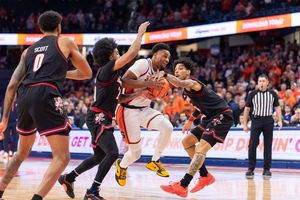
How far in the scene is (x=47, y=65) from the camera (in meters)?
6.16

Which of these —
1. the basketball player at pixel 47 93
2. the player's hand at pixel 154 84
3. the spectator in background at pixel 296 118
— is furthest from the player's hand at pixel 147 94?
the spectator in background at pixel 296 118

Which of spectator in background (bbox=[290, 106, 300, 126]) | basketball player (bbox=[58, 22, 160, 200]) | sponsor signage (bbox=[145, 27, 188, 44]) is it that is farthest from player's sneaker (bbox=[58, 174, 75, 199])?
sponsor signage (bbox=[145, 27, 188, 44])

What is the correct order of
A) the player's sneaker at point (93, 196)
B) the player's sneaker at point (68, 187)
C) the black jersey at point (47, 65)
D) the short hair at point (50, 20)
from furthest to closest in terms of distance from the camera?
1. the player's sneaker at point (68, 187)
2. the player's sneaker at point (93, 196)
3. the short hair at point (50, 20)
4. the black jersey at point (47, 65)

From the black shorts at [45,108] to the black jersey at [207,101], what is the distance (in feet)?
9.87

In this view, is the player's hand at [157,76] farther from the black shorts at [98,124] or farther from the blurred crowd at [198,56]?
the blurred crowd at [198,56]

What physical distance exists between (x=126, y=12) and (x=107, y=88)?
24048mm

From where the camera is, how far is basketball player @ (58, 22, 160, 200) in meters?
7.49

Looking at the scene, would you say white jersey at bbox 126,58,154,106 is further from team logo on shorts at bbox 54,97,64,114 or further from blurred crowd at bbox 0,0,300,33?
blurred crowd at bbox 0,0,300,33

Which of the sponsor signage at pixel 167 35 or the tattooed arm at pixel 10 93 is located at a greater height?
the sponsor signage at pixel 167 35

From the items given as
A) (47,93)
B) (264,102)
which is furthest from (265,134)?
(47,93)

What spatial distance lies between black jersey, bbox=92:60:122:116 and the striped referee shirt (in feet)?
17.5

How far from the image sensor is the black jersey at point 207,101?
8750 mm

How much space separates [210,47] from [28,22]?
9169 mm

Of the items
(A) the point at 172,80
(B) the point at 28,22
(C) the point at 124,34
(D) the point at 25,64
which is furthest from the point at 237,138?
(B) the point at 28,22
